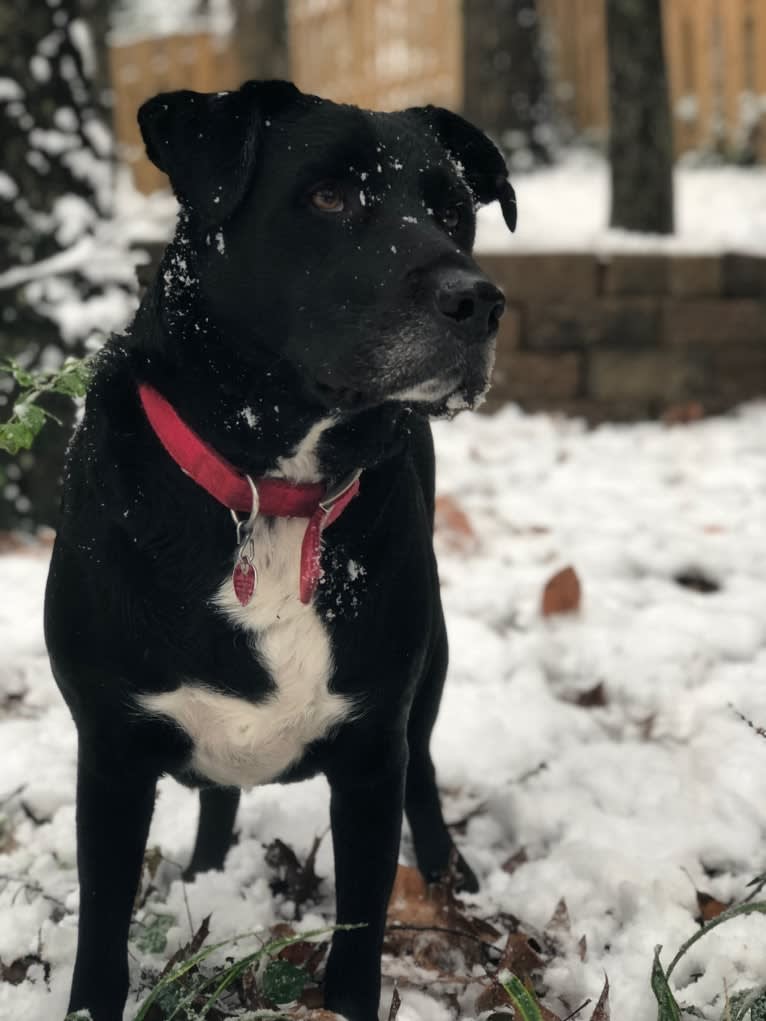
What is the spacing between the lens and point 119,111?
47.4ft

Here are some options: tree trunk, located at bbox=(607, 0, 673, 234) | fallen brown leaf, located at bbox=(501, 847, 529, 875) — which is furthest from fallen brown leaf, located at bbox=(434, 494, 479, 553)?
tree trunk, located at bbox=(607, 0, 673, 234)

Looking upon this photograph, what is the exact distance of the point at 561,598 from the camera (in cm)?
362

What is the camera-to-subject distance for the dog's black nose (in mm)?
1653

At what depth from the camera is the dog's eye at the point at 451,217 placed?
1.98 metres

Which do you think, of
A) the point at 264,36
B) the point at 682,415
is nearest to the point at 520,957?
the point at 682,415

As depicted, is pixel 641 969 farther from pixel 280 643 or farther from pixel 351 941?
pixel 280 643

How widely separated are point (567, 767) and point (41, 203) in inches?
105

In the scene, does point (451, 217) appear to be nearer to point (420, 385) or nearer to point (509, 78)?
point (420, 385)

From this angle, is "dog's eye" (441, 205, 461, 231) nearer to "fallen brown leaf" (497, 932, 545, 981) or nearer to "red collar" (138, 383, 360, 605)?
"red collar" (138, 383, 360, 605)

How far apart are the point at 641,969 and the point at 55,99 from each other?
3.42m

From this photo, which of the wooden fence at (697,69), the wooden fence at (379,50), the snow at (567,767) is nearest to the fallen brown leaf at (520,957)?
the snow at (567,767)

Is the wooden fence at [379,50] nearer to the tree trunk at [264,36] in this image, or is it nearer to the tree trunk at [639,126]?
the tree trunk at [264,36]

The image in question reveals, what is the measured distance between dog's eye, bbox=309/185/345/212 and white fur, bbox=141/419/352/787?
320mm

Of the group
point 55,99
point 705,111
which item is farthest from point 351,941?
Answer: point 705,111
